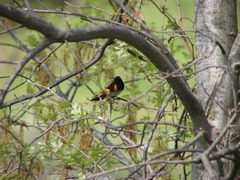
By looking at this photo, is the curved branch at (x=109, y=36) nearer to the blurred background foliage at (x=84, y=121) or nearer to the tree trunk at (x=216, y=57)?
the blurred background foliage at (x=84, y=121)

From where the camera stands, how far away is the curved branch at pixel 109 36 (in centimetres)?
104

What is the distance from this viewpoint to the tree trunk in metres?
1.94

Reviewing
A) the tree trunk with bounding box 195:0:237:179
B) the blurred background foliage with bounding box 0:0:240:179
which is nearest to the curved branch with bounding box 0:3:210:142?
the blurred background foliage with bounding box 0:0:240:179

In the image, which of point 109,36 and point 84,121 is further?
point 84,121

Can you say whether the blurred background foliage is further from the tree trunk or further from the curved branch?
the tree trunk

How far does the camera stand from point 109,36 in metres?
1.38

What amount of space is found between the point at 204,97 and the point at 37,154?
1064 millimetres

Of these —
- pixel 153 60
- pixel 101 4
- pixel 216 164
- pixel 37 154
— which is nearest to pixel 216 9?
pixel 153 60

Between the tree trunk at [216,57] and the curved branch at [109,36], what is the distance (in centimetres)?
17

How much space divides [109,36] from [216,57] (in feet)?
2.79

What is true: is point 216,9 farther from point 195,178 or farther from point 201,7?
point 195,178

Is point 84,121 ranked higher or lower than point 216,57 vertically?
lower

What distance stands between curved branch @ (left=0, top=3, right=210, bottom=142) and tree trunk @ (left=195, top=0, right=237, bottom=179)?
6.5 inches

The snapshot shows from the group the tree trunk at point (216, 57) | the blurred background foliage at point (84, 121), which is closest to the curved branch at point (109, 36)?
the blurred background foliage at point (84, 121)
